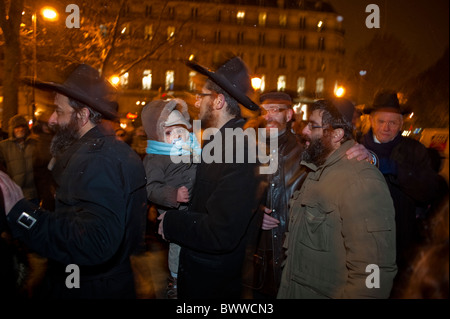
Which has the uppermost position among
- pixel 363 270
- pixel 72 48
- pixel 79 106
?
pixel 72 48

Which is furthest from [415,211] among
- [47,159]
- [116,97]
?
[47,159]

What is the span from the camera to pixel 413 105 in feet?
13.4

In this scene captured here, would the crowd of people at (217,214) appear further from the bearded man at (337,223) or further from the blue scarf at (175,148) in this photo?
the blue scarf at (175,148)

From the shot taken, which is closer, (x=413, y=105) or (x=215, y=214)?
(x=215, y=214)

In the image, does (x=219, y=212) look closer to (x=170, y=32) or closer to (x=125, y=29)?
(x=125, y=29)

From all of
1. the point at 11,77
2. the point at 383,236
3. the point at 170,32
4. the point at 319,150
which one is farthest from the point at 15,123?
the point at 170,32

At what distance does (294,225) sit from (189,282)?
908mm

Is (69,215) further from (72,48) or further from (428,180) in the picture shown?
(72,48)

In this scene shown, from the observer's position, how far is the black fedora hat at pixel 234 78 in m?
2.22

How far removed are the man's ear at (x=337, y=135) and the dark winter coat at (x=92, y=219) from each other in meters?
1.51

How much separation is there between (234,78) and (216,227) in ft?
3.56

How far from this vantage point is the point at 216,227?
1.92 metres

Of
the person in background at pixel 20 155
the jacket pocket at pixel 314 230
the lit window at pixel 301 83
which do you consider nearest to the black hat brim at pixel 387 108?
the jacket pocket at pixel 314 230

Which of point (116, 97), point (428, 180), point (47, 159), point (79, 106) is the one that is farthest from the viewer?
point (47, 159)
